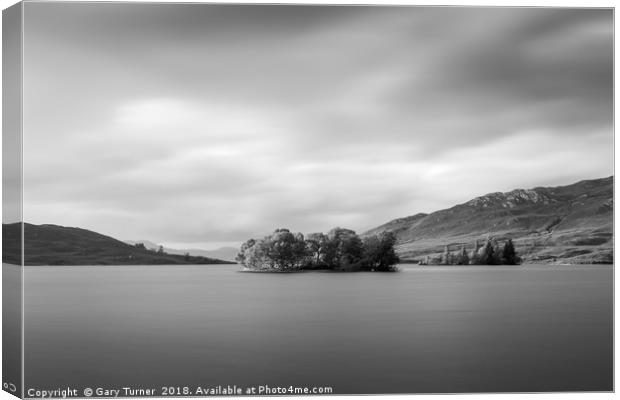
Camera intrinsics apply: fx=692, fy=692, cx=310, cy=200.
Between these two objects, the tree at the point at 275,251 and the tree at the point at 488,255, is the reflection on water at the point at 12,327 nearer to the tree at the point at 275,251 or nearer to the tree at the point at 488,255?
the tree at the point at 275,251

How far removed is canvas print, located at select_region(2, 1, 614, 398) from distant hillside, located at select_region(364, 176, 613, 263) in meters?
0.06

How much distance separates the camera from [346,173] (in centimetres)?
1259

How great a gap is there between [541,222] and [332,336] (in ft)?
15.7

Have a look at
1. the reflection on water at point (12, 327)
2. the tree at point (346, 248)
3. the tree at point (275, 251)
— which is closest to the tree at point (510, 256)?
the tree at point (346, 248)

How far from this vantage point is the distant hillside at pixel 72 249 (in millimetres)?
10273

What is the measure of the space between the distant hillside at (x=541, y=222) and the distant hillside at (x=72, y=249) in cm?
479

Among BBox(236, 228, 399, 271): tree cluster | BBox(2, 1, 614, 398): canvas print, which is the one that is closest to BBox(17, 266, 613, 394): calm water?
BBox(2, 1, 614, 398): canvas print

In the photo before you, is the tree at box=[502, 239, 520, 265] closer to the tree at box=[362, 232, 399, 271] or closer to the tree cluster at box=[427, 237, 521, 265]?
the tree cluster at box=[427, 237, 521, 265]

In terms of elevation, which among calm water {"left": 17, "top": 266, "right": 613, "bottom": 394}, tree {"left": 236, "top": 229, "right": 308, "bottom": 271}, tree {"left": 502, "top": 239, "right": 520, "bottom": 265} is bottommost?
calm water {"left": 17, "top": 266, "right": 613, "bottom": 394}

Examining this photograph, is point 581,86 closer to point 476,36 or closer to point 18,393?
point 476,36

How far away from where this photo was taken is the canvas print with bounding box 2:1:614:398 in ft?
34.7

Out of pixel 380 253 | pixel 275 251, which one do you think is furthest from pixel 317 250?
pixel 380 253

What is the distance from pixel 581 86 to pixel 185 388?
26.3 ft

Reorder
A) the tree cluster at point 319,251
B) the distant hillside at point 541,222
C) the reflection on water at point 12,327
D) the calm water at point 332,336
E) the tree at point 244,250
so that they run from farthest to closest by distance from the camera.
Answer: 1. the tree cluster at point 319,251
2. the tree at point 244,250
3. the distant hillside at point 541,222
4. the calm water at point 332,336
5. the reflection on water at point 12,327
